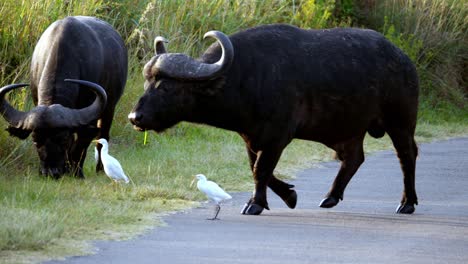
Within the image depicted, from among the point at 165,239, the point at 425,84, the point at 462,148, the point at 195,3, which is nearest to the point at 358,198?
the point at 165,239

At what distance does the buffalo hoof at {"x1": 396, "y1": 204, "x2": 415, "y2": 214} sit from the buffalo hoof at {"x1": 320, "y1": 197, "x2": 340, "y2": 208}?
624 millimetres

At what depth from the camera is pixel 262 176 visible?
11.5m

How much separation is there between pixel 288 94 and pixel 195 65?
964 millimetres

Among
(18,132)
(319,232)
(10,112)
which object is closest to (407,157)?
(319,232)

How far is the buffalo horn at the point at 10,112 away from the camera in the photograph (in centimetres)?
1294

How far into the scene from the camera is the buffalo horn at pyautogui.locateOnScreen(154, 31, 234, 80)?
1121 centimetres

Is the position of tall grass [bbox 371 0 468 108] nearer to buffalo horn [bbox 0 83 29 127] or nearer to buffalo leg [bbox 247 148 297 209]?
buffalo horn [bbox 0 83 29 127]

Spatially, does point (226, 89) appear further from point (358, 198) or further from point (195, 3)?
point (195, 3)

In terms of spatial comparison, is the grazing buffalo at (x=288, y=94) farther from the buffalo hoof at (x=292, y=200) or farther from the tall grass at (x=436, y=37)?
the tall grass at (x=436, y=37)

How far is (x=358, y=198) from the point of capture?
43.3ft

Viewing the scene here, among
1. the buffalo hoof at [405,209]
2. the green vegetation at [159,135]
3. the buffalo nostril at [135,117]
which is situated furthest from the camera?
the buffalo hoof at [405,209]

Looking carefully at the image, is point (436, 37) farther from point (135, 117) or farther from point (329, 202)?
point (135, 117)

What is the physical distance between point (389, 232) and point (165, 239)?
209 cm

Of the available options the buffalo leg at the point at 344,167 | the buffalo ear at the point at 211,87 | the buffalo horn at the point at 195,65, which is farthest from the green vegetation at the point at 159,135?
the buffalo horn at the point at 195,65
